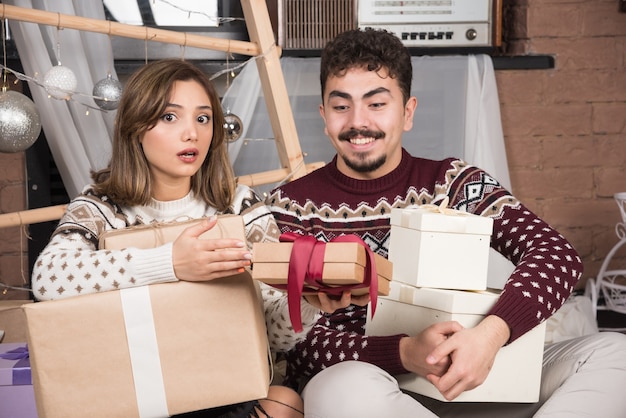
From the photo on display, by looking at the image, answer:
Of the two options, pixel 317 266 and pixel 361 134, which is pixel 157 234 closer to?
pixel 317 266

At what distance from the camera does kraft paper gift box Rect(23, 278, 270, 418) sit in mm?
1208

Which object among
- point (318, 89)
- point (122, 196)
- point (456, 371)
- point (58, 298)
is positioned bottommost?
point (456, 371)

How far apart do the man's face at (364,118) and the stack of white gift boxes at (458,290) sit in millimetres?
239

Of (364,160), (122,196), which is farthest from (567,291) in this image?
(122,196)

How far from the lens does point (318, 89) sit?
252 cm

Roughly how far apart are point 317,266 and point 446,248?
31cm

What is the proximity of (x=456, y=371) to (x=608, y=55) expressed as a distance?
66.4 inches

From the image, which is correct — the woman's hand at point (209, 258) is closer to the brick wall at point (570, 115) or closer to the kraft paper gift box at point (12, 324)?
the kraft paper gift box at point (12, 324)

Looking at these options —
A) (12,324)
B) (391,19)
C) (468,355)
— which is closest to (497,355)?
(468,355)

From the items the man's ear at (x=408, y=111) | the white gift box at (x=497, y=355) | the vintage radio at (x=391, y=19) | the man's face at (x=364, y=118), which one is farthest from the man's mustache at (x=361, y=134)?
the vintage radio at (x=391, y=19)

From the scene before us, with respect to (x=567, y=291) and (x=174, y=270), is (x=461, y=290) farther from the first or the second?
(x=174, y=270)

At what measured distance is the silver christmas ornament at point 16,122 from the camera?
1.90 metres

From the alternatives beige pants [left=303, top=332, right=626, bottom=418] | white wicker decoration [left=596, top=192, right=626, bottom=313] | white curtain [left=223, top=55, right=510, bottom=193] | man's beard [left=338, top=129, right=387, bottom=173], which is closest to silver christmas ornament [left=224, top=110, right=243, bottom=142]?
white curtain [left=223, top=55, right=510, bottom=193]

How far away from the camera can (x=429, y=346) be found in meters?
1.32
